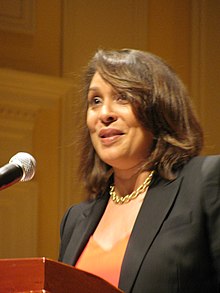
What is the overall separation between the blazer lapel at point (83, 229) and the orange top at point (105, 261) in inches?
1.0

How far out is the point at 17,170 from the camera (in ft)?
3.95

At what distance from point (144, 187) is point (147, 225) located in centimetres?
15

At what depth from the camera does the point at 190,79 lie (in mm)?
3334

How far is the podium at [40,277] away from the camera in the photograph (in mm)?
988

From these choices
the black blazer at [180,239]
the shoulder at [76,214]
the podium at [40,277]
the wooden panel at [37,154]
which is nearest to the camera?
the podium at [40,277]

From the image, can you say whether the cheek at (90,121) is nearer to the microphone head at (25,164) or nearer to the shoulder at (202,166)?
the shoulder at (202,166)

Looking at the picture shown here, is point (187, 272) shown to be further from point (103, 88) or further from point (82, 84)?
point (82, 84)

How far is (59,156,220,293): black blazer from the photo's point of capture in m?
1.44

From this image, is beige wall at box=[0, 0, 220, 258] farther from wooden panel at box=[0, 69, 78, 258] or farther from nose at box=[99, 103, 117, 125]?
nose at box=[99, 103, 117, 125]

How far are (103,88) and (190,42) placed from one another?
5.76 feet

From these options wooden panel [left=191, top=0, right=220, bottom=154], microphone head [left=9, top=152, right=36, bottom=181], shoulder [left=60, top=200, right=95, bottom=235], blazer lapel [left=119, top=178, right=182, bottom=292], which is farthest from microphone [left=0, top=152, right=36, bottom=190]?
wooden panel [left=191, top=0, right=220, bottom=154]

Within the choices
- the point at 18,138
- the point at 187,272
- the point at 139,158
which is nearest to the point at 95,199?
the point at 139,158

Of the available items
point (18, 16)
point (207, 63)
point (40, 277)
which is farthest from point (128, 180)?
point (207, 63)

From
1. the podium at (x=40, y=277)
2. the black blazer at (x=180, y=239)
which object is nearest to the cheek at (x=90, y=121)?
the black blazer at (x=180, y=239)
